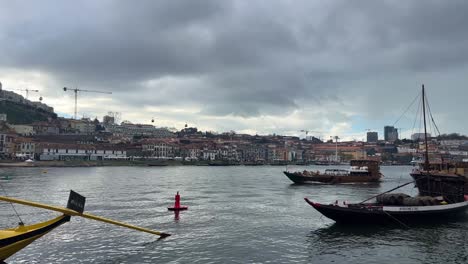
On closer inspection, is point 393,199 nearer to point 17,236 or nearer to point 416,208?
point 416,208

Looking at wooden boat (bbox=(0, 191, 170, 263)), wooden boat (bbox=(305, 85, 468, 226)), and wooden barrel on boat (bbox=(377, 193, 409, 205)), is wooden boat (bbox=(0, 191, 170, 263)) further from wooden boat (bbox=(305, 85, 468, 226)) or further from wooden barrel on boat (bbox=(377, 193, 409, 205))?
wooden barrel on boat (bbox=(377, 193, 409, 205))

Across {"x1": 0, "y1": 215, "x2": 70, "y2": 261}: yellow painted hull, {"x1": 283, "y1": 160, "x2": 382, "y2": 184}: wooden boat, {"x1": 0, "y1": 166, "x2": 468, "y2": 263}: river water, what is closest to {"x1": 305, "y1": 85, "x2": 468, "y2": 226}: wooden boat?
{"x1": 0, "y1": 166, "x2": 468, "y2": 263}: river water

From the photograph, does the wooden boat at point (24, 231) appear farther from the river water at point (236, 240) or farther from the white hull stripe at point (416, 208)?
the white hull stripe at point (416, 208)

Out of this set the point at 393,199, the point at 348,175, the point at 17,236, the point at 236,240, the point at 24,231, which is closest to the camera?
the point at 17,236

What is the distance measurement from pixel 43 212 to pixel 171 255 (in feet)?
64.3

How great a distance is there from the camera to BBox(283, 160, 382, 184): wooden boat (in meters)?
81.5

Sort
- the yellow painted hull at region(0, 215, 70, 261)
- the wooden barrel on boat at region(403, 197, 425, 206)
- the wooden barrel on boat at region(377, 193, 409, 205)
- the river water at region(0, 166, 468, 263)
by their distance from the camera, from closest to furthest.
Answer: the yellow painted hull at region(0, 215, 70, 261), the river water at region(0, 166, 468, 263), the wooden barrel on boat at region(403, 197, 425, 206), the wooden barrel on boat at region(377, 193, 409, 205)

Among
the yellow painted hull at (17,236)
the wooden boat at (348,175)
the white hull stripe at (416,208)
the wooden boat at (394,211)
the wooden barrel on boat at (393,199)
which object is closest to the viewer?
the yellow painted hull at (17,236)

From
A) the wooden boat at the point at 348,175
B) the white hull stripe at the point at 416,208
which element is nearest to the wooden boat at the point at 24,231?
the white hull stripe at the point at 416,208

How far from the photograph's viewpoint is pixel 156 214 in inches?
1425

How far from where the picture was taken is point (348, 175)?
85500 millimetres

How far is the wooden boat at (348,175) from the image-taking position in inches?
3209

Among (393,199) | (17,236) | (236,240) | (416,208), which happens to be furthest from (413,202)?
(17,236)

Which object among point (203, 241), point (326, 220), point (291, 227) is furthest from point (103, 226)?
point (326, 220)
